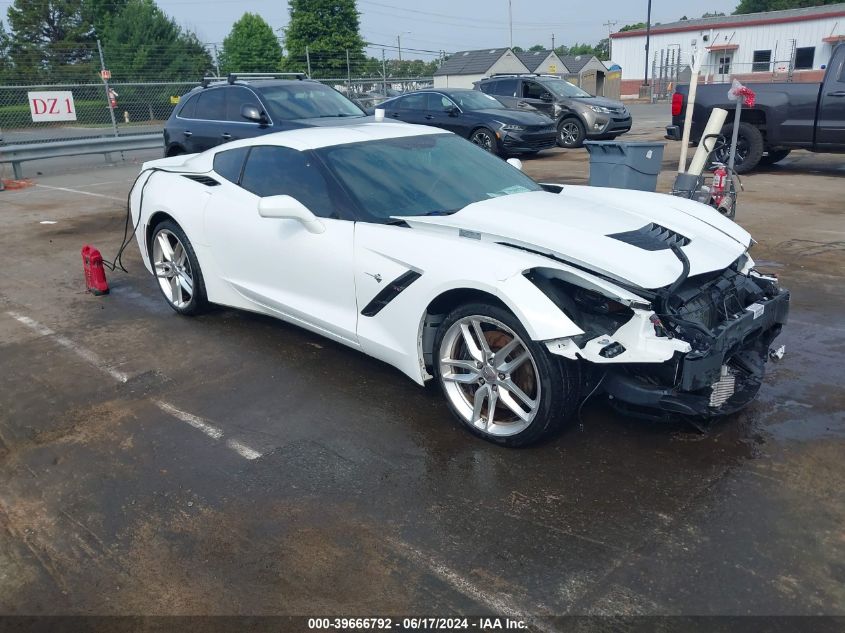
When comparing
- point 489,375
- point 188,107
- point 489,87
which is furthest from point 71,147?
point 489,375

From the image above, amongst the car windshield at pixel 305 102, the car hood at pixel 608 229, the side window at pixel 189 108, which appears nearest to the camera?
the car hood at pixel 608 229

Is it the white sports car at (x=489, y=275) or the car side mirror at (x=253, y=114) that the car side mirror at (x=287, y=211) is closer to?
the white sports car at (x=489, y=275)

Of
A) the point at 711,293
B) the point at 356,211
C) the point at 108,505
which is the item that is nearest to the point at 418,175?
the point at 356,211

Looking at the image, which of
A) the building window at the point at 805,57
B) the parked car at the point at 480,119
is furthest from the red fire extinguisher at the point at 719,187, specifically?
the building window at the point at 805,57

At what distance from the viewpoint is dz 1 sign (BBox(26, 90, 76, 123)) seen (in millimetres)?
17109

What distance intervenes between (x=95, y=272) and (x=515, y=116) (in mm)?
10498

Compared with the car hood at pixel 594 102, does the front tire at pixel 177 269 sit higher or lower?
lower

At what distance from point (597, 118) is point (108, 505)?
50.7 ft

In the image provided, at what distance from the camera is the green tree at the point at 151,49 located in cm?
3609

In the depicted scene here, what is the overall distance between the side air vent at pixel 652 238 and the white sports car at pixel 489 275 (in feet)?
0.04

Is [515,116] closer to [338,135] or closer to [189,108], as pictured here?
[189,108]

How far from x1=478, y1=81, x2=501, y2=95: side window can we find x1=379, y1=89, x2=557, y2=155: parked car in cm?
217

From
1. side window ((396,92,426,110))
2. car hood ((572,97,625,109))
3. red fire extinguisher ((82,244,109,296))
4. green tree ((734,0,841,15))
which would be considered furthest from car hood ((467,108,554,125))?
green tree ((734,0,841,15))

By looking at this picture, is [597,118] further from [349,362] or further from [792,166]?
[349,362]
